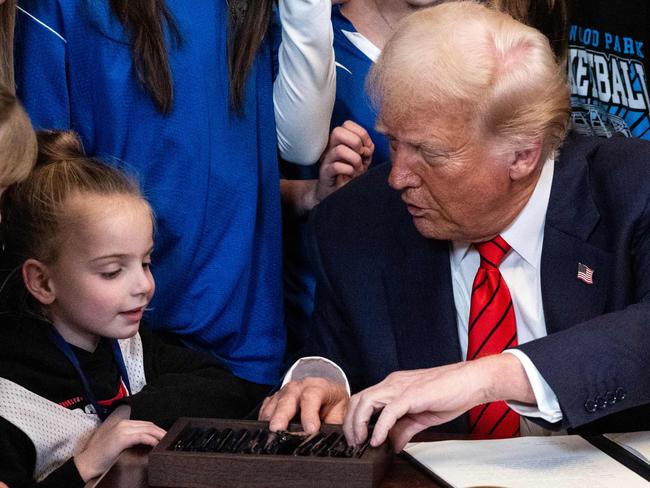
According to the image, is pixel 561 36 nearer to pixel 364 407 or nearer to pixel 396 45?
pixel 396 45

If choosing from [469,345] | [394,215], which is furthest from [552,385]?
[394,215]

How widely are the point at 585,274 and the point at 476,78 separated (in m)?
0.43

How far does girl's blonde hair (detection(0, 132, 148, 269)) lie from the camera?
88.7 inches

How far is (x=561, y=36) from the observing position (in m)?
2.82

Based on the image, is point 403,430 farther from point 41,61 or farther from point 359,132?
point 41,61

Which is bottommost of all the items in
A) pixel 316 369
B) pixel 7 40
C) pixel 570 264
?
pixel 316 369

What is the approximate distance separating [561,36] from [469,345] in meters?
0.90

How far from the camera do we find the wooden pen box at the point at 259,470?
5.62 ft

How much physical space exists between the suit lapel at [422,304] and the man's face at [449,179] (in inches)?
3.5

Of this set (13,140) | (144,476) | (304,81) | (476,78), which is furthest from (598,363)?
(13,140)

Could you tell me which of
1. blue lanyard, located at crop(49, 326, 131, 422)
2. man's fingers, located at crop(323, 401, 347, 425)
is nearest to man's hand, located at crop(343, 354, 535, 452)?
man's fingers, located at crop(323, 401, 347, 425)

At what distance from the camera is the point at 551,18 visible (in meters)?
2.81

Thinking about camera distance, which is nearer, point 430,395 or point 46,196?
point 430,395

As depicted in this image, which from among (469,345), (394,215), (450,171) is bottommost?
(469,345)
